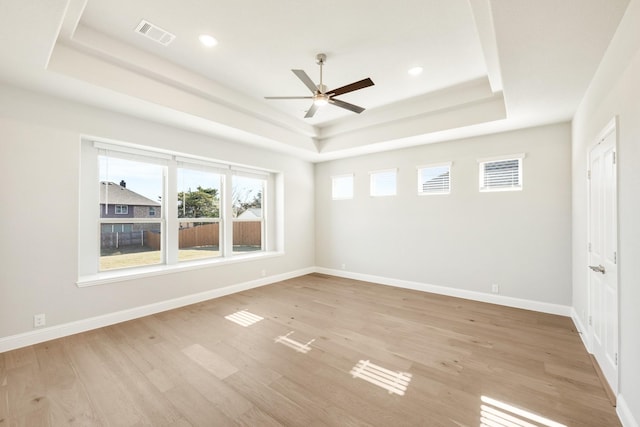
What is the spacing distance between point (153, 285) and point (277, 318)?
1856 millimetres

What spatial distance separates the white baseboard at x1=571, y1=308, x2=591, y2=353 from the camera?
2860mm

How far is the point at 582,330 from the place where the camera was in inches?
125

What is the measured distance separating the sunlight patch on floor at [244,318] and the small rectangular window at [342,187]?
3.33 meters

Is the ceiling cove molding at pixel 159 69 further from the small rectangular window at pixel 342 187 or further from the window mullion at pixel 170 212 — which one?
the small rectangular window at pixel 342 187

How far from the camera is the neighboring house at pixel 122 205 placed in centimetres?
376

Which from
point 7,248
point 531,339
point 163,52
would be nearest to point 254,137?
point 163,52

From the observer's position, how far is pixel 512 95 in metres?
3.05

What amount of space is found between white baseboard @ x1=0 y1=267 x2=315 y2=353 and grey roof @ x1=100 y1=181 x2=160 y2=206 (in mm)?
1496

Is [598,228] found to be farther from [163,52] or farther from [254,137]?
[163,52]

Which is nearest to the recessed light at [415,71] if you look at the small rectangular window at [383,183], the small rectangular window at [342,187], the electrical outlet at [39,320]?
the small rectangular window at [383,183]

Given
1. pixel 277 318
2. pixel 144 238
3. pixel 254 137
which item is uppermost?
pixel 254 137

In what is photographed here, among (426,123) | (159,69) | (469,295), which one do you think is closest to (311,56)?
(159,69)

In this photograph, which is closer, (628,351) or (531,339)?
(628,351)

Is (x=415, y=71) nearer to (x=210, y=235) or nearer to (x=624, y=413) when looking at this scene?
(x=624, y=413)
